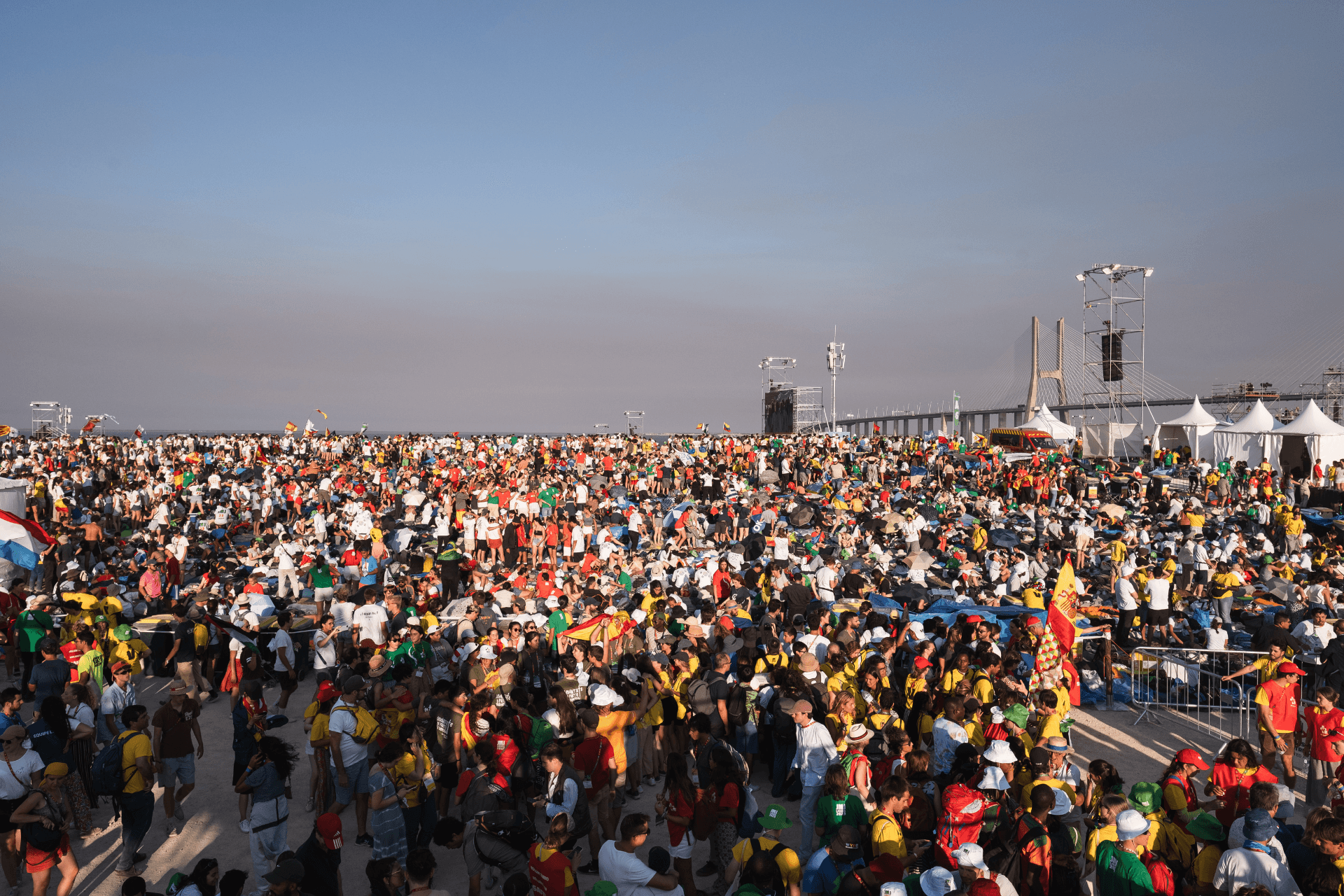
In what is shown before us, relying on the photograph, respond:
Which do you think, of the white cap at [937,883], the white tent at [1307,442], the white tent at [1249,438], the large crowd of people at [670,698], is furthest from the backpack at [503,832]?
the white tent at [1249,438]

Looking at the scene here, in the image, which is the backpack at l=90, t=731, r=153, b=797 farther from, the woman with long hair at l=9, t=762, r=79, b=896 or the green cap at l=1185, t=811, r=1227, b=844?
the green cap at l=1185, t=811, r=1227, b=844

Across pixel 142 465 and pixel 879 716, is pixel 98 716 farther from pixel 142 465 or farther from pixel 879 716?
pixel 142 465

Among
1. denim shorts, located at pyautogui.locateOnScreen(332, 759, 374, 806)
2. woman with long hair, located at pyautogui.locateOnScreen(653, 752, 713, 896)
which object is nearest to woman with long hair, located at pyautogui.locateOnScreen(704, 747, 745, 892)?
woman with long hair, located at pyautogui.locateOnScreen(653, 752, 713, 896)

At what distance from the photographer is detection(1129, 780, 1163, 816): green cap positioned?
4.84 m

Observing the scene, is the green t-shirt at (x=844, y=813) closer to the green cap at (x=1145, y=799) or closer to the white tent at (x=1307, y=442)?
the green cap at (x=1145, y=799)

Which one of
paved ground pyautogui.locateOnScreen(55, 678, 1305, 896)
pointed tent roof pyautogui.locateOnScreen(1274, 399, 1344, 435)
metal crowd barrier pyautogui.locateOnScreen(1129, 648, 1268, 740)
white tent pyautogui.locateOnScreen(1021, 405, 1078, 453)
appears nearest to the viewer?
paved ground pyautogui.locateOnScreen(55, 678, 1305, 896)

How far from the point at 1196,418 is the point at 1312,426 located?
16.4ft

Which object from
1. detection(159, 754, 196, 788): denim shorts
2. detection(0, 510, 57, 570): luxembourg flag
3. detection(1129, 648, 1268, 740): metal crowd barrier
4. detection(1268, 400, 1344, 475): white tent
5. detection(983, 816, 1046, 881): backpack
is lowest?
detection(1129, 648, 1268, 740): metal crowd barrier

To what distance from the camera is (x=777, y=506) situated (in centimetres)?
2145

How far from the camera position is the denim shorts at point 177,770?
21.7 feet

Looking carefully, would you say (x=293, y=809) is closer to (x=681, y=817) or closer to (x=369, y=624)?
(x=369, y=624)

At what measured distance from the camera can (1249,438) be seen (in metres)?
26.1

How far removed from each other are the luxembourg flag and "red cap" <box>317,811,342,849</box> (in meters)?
10.0

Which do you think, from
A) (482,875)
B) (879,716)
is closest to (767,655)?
(879,716)
